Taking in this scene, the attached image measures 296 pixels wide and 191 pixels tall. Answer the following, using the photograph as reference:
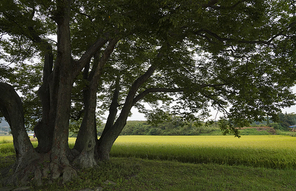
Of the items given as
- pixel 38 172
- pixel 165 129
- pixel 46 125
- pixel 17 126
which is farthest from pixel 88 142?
pixel 165 129

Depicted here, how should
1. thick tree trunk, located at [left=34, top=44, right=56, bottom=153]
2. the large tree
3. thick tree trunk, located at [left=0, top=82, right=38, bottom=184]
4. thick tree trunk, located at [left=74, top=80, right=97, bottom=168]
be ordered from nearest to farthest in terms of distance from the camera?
the large tree
thick tree trunk, located at [left=0, top=82, right=38, bottom=184]
thick tree trunk, located at [left=74, top=80, right=97, bottom=168]
thick tree trunk, located at [left=34, top=44, right=56, bottom=153]

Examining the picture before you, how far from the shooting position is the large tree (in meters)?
5.33

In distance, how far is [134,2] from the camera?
4539 millimetres

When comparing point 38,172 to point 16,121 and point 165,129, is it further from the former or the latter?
point 165,129

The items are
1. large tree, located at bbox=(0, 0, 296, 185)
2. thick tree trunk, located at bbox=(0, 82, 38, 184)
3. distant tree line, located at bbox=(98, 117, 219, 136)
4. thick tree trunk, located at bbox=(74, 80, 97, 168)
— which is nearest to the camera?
large tree, located at bbox=(0, 0, 296, 185)

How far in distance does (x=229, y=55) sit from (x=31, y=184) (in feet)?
35.8

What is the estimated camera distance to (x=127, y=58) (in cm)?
1151

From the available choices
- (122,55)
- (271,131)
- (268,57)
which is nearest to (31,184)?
(122,55)

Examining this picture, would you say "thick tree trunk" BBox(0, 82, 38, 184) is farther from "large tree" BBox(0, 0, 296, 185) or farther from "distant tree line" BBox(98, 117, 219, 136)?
"distant tree line" BBox(98, 117, 219, 136)

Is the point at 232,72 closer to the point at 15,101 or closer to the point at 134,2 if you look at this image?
the point at 134,2

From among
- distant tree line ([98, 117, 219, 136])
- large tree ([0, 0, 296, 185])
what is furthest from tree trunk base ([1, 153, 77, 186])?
distant tree line ([98, 117, 219, 136])

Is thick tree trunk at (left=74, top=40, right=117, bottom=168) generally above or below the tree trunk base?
above

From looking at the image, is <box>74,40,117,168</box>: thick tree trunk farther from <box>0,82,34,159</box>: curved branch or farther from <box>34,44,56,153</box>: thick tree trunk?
<box>0,82,34,159</box>: curved branch

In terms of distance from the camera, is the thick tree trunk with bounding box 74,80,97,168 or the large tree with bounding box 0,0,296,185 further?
the thick tree trunk with bounding box 74,80,97,168
